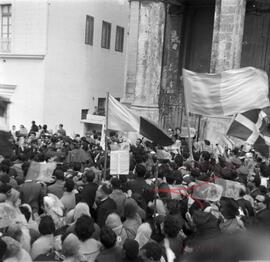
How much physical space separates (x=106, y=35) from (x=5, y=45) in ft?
19.4

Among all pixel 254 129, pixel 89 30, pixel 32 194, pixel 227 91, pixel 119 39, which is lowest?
pixel 32 194

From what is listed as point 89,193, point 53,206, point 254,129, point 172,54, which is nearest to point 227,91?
point 254,129

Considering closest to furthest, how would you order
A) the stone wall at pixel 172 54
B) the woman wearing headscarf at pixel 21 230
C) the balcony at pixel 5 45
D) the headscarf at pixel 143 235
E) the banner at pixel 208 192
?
the woman wearing headscarf at pixel 21 230 < the headscarf at pixel 143 235 < the banner at pixel 208 192 < the balcony at pixel 5 45 < the stone wall at pixel 172 54

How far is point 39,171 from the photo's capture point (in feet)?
23.5

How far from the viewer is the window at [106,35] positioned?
23841 millimetres

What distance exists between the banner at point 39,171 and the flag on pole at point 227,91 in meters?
2.91

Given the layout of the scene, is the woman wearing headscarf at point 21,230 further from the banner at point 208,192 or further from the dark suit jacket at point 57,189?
the banner at point 208,192

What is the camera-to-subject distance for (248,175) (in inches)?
338

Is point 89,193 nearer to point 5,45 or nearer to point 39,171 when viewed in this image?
point 39,171

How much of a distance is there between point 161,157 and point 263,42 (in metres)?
13.2


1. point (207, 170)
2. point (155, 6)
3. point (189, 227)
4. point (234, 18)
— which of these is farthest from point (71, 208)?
point (155, 6)

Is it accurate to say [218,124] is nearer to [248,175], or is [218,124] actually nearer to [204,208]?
[248,175]

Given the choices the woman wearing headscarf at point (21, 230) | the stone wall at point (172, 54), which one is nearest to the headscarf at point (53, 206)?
the woman wearing headscarf at point (21, 230)

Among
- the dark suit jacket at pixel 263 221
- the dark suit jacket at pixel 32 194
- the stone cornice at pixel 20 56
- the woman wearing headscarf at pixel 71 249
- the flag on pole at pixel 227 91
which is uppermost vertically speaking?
the stone cornice at pixel 20 56
